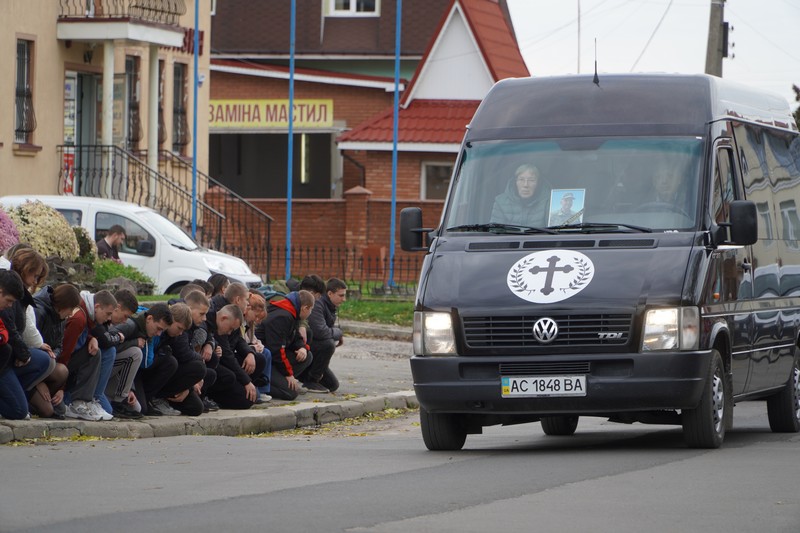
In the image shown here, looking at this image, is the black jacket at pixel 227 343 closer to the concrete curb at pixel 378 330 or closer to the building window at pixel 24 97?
the concrete curb at pixel 378 330

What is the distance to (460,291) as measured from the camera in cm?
1208

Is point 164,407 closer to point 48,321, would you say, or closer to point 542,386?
point 48,321

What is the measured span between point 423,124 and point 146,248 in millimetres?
18522

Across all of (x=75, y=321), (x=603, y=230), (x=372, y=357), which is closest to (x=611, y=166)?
(x=603, y=230)

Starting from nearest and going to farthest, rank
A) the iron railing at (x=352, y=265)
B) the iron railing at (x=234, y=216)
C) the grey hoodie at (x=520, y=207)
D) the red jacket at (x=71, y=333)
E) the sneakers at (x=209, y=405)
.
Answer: the grey hoodie at (x=520, y=207) < the red jacket at (x=71, y=333) < the sneakers at (x=209, y=405) < the iron railing at (x=234, y=216) < the iron railing at (x=352, y=265)

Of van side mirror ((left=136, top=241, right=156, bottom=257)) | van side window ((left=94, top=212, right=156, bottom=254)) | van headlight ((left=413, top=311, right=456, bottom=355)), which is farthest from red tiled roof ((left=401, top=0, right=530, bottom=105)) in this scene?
van headlight ((left=413, top=311, right=456, bottom=355))

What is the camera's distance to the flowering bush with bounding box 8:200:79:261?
19531 mm

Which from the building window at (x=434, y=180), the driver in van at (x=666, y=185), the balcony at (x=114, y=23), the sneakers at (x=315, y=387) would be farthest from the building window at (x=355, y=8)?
the driver in van at (x=666, y=185)

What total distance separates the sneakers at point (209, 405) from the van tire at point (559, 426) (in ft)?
10.4

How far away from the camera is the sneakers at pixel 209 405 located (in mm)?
15509

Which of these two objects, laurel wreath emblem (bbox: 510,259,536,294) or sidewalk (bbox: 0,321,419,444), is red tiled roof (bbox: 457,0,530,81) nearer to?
sidewalk (bbox: 0,321,419,444)

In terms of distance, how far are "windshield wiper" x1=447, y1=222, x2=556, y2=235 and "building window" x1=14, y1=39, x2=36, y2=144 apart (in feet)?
64.1

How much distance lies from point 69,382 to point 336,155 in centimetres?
3539

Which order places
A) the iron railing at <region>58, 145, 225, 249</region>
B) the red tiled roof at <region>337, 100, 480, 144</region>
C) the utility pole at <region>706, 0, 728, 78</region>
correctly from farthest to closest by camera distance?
the red tiled roof at <region>337, 100, 480, 144</region> → the utility pole at <region>706, 0, 728, 78</region> → the iron railing at <region>58, 145, 225, 249</region>
